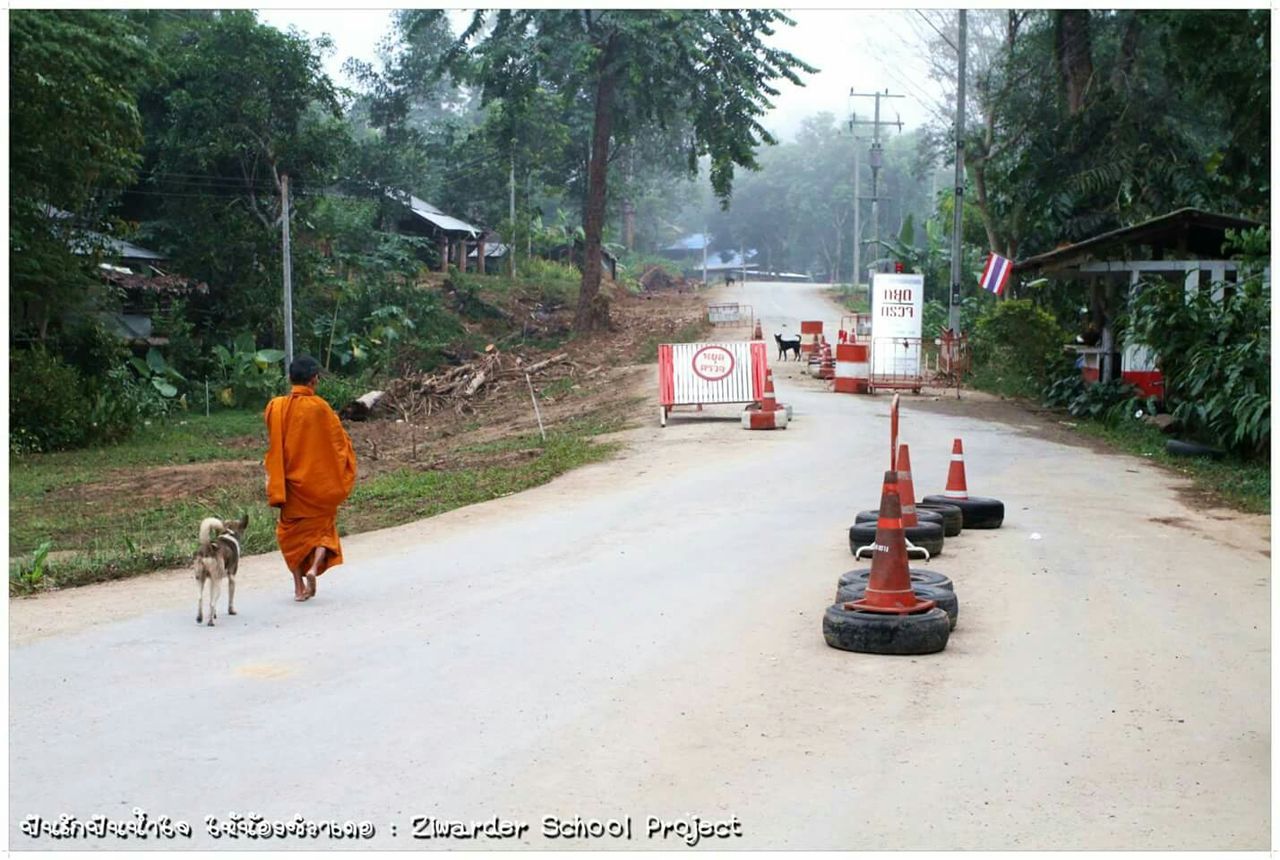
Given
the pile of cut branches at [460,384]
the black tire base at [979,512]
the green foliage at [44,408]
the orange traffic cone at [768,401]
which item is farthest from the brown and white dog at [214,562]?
the pile of cut branches at [460,384]

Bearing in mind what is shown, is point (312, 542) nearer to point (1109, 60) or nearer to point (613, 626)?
point (613, 626)

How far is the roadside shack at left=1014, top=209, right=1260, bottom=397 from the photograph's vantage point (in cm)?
2253

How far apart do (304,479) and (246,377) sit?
92.6 feet

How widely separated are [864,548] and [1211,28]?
12.8 metres

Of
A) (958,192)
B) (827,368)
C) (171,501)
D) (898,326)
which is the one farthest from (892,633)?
(958,192)

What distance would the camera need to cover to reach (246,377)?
3644cm

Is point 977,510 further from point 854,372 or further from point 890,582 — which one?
point 854,372

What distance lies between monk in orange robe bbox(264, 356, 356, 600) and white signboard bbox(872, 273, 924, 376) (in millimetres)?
19729

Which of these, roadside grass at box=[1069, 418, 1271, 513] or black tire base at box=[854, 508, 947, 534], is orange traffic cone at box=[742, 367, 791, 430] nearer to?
roadside grass at box=[1069, 418, 1271, 513]

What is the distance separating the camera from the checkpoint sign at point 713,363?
22609 millimetres

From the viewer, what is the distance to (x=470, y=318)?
48281 millimetres

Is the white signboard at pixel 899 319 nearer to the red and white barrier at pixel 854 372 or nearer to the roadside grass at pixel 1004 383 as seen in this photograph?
the red and white barrier at pixel 854 372

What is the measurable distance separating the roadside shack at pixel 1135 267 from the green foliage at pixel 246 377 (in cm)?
1985

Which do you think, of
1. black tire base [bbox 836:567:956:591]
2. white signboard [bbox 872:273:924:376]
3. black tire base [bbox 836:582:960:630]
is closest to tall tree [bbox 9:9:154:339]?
white signboard [bbox 872:273:924:376]
